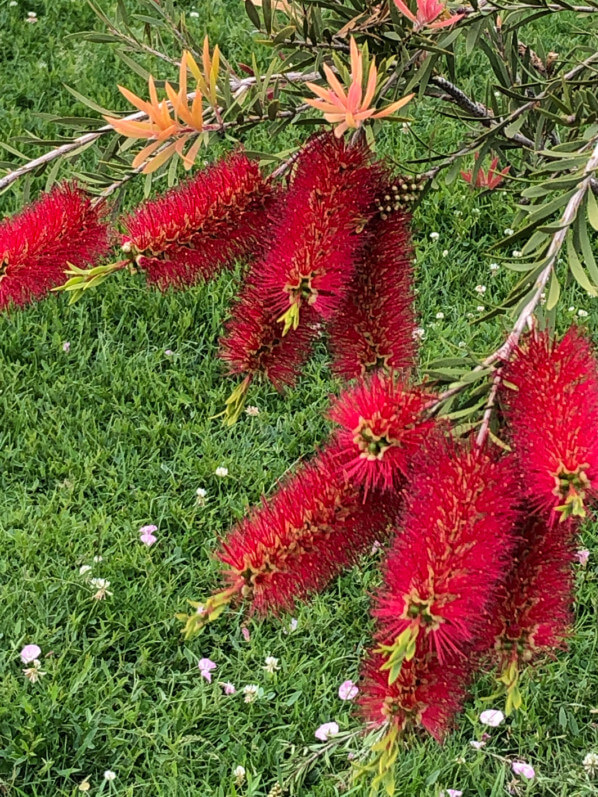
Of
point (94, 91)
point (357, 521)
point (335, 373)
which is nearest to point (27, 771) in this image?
point (335, 373)

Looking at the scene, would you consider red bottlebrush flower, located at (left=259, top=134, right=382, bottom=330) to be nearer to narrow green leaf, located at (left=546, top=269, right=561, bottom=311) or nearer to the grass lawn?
narrow green leaf, located at (left=546, top=269, right=561, bottom=311)

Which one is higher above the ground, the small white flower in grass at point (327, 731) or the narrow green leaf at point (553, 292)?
the narrow green leaf at point (553, 292)

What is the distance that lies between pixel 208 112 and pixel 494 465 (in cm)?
35

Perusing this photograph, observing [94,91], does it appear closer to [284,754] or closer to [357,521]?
[284,754]

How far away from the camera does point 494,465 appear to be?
47 centimetres

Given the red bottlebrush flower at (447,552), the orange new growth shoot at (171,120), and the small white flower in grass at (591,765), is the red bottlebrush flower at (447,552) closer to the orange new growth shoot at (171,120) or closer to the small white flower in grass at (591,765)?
Answer: the orange new growth shoot at (171,120)

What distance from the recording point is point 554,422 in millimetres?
463

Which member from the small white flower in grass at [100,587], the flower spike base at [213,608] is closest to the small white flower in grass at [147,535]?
the small white flower in grass at [100,587]

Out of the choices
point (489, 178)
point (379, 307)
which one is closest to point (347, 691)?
point (489, 178)

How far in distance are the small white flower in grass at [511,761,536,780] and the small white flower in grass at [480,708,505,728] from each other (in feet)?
0.24

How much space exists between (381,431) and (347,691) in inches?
56.2

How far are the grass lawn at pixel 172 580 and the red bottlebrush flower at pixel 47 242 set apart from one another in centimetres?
65

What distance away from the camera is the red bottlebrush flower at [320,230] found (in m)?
0.54

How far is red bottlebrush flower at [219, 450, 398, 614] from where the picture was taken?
1.60 ft
